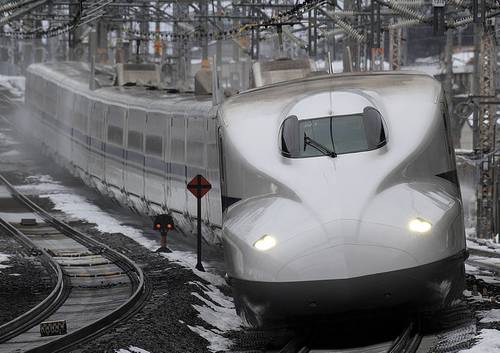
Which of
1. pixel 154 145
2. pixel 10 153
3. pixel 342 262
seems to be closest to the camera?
pixel 342 262

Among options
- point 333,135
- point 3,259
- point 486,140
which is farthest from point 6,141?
point 333,135

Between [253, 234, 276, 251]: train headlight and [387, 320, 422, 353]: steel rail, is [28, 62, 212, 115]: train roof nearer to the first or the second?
[387, 320, 422, 353]: steel rail

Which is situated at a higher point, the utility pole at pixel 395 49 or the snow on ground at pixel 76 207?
the utility pole at pixel 395 49

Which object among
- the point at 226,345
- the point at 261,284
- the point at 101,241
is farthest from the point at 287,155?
the point at 101,241

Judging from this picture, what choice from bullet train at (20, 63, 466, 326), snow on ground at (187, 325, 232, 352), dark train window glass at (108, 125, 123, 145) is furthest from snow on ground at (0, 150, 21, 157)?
bullet train at (20, 63, 466, 326)

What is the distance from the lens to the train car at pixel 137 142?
72.8 ft

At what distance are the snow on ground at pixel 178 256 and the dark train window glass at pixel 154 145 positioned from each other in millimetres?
1999

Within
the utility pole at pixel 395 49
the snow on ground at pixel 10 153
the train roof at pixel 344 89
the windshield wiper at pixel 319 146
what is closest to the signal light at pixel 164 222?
the train roof at pixel 344 89

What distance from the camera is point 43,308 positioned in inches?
691

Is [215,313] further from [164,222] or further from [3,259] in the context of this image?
[3,259]

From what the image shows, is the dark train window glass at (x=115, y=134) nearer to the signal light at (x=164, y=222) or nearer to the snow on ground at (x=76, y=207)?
the snow on ground at (x=76, y=207)

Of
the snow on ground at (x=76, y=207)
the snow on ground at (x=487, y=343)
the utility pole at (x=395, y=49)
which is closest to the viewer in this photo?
the snow on ground at (x=487, y=343)

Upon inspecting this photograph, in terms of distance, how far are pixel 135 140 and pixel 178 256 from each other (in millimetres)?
5094

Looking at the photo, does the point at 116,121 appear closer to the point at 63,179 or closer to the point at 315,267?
the point at 63,179
